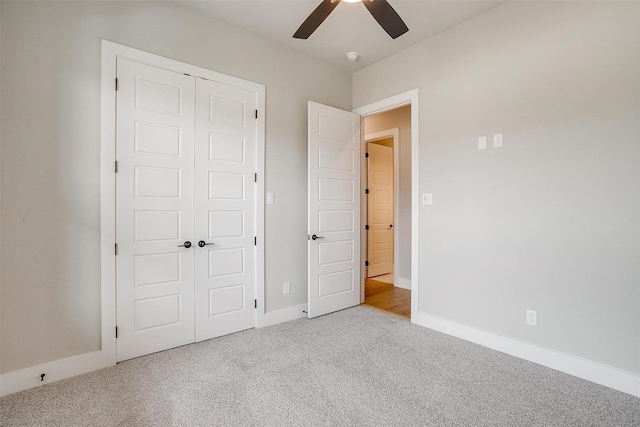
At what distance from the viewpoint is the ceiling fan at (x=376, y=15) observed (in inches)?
69.8

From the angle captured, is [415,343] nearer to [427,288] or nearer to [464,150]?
[427,288]

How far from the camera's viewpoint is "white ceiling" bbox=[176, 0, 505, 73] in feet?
8.34

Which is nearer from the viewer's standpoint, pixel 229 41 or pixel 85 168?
pixel 85 168

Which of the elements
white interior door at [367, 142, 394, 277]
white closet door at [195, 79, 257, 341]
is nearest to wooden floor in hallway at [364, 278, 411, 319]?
white interior door at [367, 142, 394, 277]

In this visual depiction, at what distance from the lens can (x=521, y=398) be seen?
1.86 meters

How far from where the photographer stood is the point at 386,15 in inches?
73.2

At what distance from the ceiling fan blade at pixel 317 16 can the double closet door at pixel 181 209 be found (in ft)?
3.59

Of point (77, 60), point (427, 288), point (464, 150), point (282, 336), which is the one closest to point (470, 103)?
point (464, 150)

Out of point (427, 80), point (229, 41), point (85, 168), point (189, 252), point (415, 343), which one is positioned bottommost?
point (415, 343)

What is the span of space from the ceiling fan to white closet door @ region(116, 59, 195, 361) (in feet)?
4.18

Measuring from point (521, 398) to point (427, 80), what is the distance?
2884 millimetres

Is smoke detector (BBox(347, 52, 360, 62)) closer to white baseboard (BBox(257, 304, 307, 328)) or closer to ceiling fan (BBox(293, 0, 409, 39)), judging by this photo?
ceiling fan (BBox(293, 0, 409, 39))

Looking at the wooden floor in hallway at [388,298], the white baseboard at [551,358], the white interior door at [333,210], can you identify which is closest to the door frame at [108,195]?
the white interior door at [333,210]

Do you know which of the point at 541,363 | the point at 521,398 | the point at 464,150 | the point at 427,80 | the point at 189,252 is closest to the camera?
the point at 521,398
